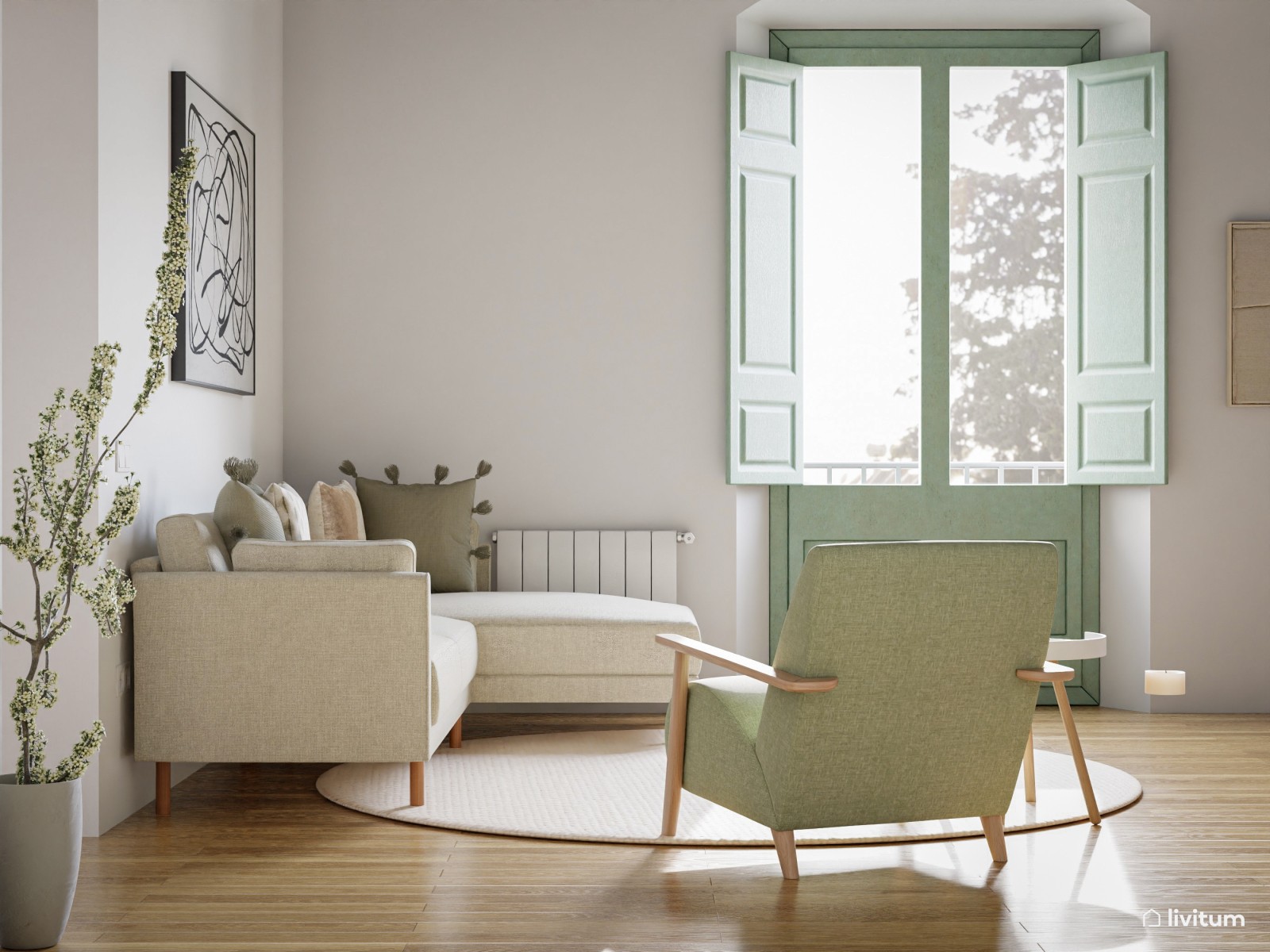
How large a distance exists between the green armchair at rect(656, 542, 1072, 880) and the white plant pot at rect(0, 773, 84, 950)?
57.6 inches

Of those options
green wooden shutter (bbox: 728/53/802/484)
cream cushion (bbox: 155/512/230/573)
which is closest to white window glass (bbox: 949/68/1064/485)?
green wooden shutter (bbox: 728/53/802/484)

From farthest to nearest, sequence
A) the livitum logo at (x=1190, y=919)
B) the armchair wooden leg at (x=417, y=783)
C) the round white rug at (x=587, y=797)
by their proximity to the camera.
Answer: the armchair wooden leg at (x=417, y=783)
the round white rug at (x=587, y=797)
the livitum logo at (x=1190, y=919)

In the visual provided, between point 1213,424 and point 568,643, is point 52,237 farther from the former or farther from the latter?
point 1213,424

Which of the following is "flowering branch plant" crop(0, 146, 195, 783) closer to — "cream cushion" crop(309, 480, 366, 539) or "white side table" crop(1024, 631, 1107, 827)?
"cream cushion" crop(309, 480, 366, 539)

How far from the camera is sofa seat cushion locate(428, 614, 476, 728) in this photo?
3383 millimetres

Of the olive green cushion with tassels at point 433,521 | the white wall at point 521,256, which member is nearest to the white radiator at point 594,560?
the white wall at point 521,256

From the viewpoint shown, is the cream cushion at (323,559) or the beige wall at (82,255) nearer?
the beige wall at (82,255)

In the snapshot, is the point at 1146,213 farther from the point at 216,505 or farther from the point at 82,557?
the point at 82,557

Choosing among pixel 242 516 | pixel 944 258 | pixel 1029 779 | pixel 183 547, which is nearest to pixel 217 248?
pixel 242 516

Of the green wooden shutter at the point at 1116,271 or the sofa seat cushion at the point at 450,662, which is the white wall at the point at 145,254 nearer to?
the sofa seat cushion at the point at 450,662

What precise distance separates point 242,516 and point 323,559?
422 mm

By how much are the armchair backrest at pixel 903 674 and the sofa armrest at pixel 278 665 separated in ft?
3.74

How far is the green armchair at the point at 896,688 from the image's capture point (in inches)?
101

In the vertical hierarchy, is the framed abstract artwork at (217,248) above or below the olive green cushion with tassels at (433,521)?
above
